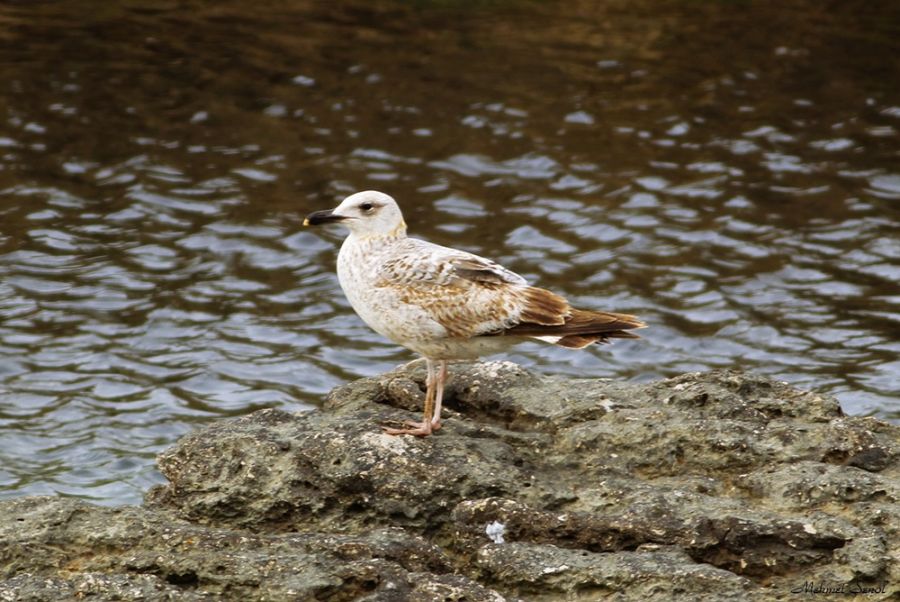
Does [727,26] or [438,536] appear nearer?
[438,536]

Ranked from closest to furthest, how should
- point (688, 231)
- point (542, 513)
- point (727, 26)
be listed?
point (542, 513)
point (688, 231)
point (727, 26)

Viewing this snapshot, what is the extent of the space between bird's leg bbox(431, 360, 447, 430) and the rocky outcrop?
117 millimetres

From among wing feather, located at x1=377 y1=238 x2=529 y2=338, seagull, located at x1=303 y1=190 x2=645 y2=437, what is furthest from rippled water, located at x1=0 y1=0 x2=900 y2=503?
wing feather, located at x1=377 y1=238 x2=529 y2=338

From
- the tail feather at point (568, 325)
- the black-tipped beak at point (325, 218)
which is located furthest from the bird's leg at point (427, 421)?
the black-tipped beak at point (325, 218)

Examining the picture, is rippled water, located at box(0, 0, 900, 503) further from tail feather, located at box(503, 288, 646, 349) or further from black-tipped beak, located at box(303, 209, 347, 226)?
tail feather, located at box(503, 288, 646, 349)

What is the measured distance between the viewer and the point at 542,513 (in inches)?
211

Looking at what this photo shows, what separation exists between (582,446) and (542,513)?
2.24ft

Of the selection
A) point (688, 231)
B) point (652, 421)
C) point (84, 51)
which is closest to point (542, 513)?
point (652, 421)

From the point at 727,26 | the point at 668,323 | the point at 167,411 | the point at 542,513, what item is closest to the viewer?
the point at 542,513

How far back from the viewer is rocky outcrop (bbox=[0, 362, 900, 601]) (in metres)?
4.91

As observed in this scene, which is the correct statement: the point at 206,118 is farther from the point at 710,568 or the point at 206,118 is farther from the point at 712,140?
the point at 710,568

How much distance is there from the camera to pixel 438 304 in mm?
6152

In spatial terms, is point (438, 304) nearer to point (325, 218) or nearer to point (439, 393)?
point (439, 393)

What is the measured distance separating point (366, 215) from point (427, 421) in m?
1.11
